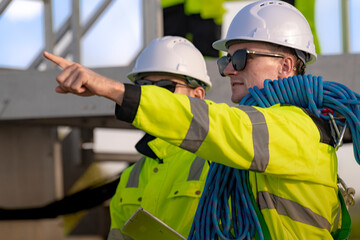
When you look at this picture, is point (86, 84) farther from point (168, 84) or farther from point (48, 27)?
point (48, 27)

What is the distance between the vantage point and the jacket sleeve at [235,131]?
183 centimetres

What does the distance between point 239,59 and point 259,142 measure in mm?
580

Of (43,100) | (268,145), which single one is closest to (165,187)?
(268,145)

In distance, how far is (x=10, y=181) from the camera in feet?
23.9

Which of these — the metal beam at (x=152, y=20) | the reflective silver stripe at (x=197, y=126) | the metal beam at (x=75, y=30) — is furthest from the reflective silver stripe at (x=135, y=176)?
the metal beam at (x=75, y=30)

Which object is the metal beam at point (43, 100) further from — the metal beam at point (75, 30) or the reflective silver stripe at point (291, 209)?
the reflective silver stripe at point (291, 209)

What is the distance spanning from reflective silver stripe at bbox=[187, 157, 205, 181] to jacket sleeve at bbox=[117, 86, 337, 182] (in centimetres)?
114

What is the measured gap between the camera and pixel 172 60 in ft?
13.1

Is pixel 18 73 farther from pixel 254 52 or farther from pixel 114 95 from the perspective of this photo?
pixel 114 95

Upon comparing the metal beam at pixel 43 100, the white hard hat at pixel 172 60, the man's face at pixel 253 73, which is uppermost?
the man's face at pixel 253 73

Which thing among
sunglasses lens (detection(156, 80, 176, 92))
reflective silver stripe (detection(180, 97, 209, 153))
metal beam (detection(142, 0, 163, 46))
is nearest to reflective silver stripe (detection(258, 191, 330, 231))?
reflective silver stripe (detection(180, 97, 209, 153))

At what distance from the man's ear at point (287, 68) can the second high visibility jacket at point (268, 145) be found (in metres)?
0.33

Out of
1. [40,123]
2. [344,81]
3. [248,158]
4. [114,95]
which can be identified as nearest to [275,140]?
[248,158]

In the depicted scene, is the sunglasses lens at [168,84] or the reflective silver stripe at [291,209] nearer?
the reflective silver stripe at [291,209]
